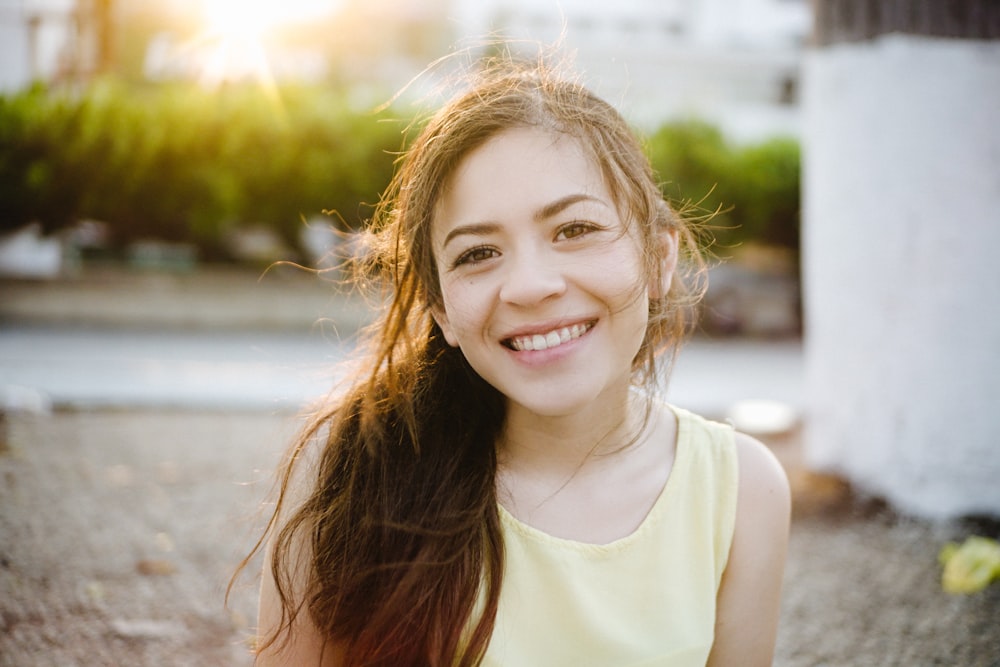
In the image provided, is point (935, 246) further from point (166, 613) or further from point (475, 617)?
point (166, 613)

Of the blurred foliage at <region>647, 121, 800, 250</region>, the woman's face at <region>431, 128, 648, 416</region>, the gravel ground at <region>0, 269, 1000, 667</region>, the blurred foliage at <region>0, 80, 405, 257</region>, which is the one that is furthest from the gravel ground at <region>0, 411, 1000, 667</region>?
the blurred foliage at <region>647, 121, 800, 250</region>

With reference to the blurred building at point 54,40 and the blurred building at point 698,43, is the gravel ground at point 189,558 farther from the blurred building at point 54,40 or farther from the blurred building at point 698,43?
the blurred building at point 698,43

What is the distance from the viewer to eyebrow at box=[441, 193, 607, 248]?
5.65 feet

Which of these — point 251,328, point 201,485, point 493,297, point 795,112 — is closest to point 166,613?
point 201,485

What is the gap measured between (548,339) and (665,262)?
0.45 m

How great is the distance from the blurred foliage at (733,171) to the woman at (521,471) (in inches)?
449

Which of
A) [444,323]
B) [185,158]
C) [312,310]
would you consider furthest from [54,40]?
[444,323]

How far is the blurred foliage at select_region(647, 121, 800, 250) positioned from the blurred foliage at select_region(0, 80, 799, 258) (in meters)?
0.14

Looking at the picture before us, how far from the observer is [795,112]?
28.1 meters

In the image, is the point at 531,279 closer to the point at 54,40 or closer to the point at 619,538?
the point at 619,538

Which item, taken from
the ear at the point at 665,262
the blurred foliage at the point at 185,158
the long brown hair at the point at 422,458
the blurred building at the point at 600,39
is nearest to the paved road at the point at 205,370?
the blurred foliage at the point at 185,158

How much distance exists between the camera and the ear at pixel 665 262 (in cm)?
200

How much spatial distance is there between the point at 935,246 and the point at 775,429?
2.45 m

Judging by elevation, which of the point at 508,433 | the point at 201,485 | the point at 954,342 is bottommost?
the point at 201,485
